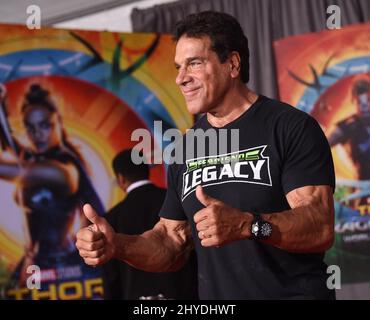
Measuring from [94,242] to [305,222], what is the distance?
1.99 ft

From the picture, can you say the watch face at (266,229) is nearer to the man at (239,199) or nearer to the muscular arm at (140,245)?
the man at (239,199)

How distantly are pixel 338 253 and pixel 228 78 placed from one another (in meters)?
2.51

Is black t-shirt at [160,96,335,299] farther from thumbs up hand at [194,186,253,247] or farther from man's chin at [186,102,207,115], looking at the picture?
thumbs up hand at [194,186,253,247]

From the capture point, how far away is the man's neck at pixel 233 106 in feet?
7.50

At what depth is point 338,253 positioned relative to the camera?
4512mm

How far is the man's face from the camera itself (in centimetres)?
227

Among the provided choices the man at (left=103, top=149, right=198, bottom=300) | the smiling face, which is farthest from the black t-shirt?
the smiling face

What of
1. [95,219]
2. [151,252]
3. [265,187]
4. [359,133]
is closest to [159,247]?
[151,252]

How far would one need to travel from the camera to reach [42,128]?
4617 millimetres

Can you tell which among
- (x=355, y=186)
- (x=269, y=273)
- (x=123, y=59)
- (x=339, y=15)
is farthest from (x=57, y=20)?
(x=269, y=273)

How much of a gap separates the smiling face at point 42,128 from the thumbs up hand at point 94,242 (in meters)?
2.69

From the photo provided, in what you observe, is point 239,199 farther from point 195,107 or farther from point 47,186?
point 47,186

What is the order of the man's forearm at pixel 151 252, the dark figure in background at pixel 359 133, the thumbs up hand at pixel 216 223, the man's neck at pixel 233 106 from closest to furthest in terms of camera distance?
the thumbs up hand at pixel 216 223
the man's forearm at pixel 151 252
the man's neck at pixel 233 106
the dark figure in background at pixel 359 133

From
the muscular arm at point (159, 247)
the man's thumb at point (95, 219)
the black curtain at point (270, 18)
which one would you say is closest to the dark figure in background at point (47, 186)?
the black curtain at point (270, 18)
